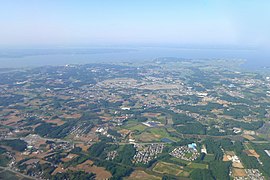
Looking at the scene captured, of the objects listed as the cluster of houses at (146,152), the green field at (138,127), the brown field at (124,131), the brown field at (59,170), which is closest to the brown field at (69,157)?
the brown field at (59,170)

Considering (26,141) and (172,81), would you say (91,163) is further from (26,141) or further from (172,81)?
(172,81)

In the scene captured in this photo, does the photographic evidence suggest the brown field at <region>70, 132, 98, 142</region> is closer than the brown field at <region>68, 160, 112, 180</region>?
No

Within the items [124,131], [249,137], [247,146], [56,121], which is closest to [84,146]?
[124,131]

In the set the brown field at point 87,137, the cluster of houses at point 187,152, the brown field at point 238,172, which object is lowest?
the brown field at point 87,137

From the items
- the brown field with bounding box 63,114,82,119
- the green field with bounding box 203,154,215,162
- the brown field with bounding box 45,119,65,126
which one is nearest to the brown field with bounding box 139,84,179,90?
the brown field with bounding box 63,114,82,119

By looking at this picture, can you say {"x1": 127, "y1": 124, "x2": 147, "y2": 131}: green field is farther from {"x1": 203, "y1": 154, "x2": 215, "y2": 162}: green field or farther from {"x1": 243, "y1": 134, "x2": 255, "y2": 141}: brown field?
{"x1": 243, "y1": 134, "x2": 255, "y2": 141}: brown field

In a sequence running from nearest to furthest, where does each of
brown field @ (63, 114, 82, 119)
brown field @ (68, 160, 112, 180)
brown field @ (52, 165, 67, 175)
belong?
brown field @ (68, 160, 112, 180) → brown field @ (52, 165, 67, 175) → brown field @ (63, 114, 82, 119)

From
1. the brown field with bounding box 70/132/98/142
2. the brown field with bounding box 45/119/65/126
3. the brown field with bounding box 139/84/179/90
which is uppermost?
the brown field with bounding box 70/132/98/142

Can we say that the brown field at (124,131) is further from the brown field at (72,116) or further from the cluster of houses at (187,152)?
the brown field at (72,116)

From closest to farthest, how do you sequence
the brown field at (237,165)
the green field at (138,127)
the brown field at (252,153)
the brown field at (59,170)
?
the brown field at (59,170), the brown field at (237,165), the brown field at (252,153), the green field at (138,127)

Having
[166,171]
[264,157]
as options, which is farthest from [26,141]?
[264,157]

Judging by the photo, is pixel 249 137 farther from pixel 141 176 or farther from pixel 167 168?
pixel 141 176
